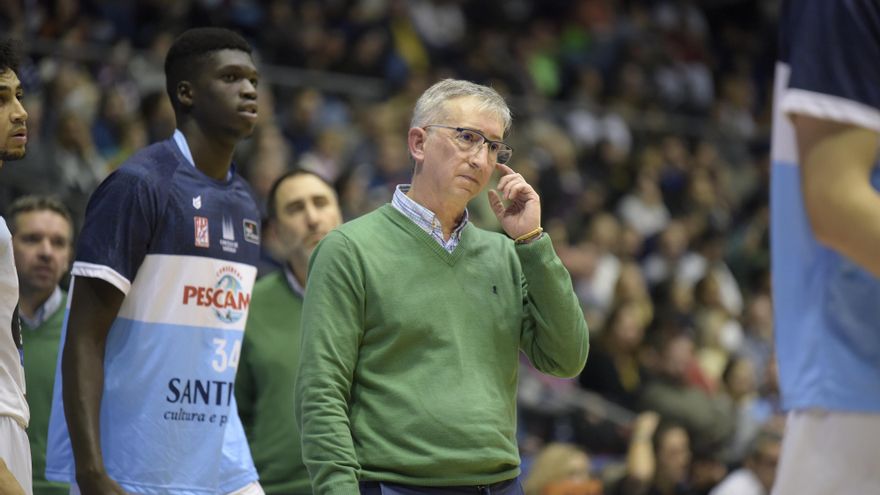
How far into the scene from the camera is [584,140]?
1522 centimetres

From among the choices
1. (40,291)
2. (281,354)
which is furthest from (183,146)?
(40,291)

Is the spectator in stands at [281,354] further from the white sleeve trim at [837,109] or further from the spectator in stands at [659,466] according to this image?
the spectator in stands at [659,466]

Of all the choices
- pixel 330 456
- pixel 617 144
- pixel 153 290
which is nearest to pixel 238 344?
pixel 153 290

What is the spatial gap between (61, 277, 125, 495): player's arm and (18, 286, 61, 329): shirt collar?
4.07ft

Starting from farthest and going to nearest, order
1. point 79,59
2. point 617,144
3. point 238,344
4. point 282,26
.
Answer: point 617,144 < point 282,26 < point 79,59 < point 238,344

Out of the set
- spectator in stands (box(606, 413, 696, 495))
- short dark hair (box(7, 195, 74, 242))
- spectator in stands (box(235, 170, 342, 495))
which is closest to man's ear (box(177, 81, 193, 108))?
spectator in stands (box(235, 170, 342, 495))

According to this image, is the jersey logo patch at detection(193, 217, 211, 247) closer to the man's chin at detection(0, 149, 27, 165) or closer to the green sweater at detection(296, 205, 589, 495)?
the green sweater at detection(296, 205, 589, 495)

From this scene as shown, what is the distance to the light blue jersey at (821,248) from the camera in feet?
7.54

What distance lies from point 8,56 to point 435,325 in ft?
4.80

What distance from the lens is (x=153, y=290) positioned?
4148 mm

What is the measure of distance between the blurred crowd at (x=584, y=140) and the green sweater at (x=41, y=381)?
3614 millimetres

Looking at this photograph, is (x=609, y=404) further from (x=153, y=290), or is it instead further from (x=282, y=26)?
(x=153, y=290)

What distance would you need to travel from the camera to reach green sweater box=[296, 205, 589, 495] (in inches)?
144

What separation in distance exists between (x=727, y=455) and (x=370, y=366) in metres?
6.54
